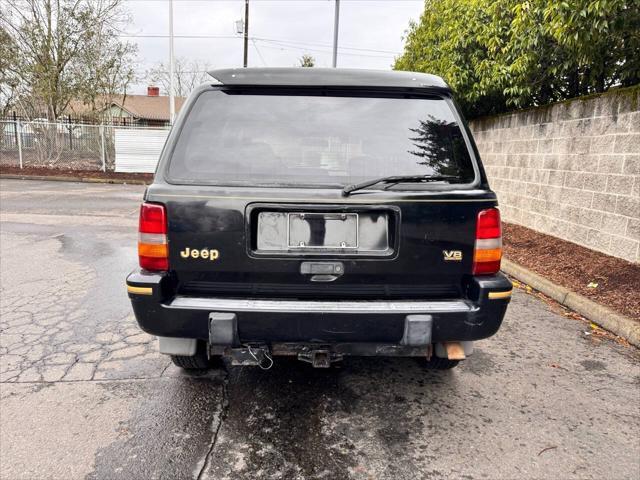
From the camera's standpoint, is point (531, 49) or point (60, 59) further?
point (60, 59)

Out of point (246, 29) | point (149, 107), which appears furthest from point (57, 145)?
point (149, 107)

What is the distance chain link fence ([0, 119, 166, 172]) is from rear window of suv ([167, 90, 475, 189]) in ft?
61.0

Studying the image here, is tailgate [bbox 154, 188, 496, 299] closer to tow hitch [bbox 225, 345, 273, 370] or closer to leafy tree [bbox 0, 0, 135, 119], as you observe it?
tow hitch [bbox 225, 345, 273, 370]

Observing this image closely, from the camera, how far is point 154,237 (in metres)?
2.33

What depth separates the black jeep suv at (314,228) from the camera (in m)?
2.29

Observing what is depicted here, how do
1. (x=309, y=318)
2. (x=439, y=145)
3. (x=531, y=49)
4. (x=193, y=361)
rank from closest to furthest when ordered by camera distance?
(x=309, y=318) < (x=439, y=145) < (x=193, y=361) < (x=531, y=49)

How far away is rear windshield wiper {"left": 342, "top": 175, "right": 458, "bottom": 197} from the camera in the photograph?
7.48 ft

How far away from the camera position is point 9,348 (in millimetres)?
3488

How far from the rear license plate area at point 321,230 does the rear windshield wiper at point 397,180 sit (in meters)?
0.13

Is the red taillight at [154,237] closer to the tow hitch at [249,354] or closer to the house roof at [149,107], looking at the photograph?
the tow hitch at [249,354]

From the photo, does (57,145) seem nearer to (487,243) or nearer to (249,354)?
(249,354)

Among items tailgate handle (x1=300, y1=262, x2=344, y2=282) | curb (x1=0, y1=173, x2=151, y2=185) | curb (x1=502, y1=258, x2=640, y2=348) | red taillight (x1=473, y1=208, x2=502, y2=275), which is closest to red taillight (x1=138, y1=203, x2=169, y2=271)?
tailgate handle (x1=300, y1=262, x2=344, y2=282)

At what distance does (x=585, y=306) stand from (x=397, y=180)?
3.26 m

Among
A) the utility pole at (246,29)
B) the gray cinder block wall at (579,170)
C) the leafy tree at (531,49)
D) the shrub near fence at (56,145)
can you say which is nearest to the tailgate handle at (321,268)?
the leafy tree at (531,49)
